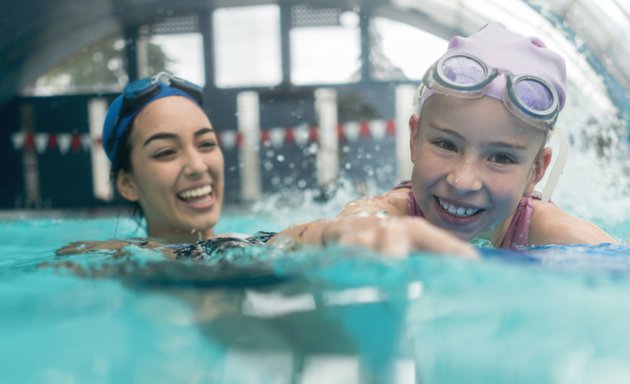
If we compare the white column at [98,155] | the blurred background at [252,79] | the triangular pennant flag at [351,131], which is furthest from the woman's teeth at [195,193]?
the white column at [98,155]

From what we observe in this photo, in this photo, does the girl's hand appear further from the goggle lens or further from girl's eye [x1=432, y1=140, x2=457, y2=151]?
the goggle lens

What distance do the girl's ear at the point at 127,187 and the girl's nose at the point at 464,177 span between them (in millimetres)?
1730

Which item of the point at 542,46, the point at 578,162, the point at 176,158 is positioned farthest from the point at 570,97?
the point at 176,158

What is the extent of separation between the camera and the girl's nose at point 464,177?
7.41ft

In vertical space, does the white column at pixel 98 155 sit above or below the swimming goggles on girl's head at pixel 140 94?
below

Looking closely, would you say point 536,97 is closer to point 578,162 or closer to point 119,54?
point 578,162

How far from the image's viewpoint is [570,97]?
735cm

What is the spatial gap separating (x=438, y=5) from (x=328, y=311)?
7798 millimetres

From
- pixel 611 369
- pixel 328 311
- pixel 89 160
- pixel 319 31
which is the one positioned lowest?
pixel 89 160

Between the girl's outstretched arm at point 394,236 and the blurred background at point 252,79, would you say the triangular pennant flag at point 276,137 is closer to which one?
the blurred background at point 252,79

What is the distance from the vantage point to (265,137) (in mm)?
8773

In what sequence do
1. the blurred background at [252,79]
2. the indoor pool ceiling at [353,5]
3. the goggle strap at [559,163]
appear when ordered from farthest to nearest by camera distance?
the blurred background at [252,79]
the indoor pool ceiling at [353,5]
the goggle strap at [559,163]

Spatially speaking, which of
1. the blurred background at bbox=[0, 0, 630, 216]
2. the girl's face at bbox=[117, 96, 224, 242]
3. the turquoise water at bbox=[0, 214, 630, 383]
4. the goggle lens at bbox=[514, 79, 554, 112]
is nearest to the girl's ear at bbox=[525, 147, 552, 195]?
the goggle lens at bbox=[514, 79, 554, 112]

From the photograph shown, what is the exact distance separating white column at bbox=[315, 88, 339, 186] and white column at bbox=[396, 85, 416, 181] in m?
0.94
